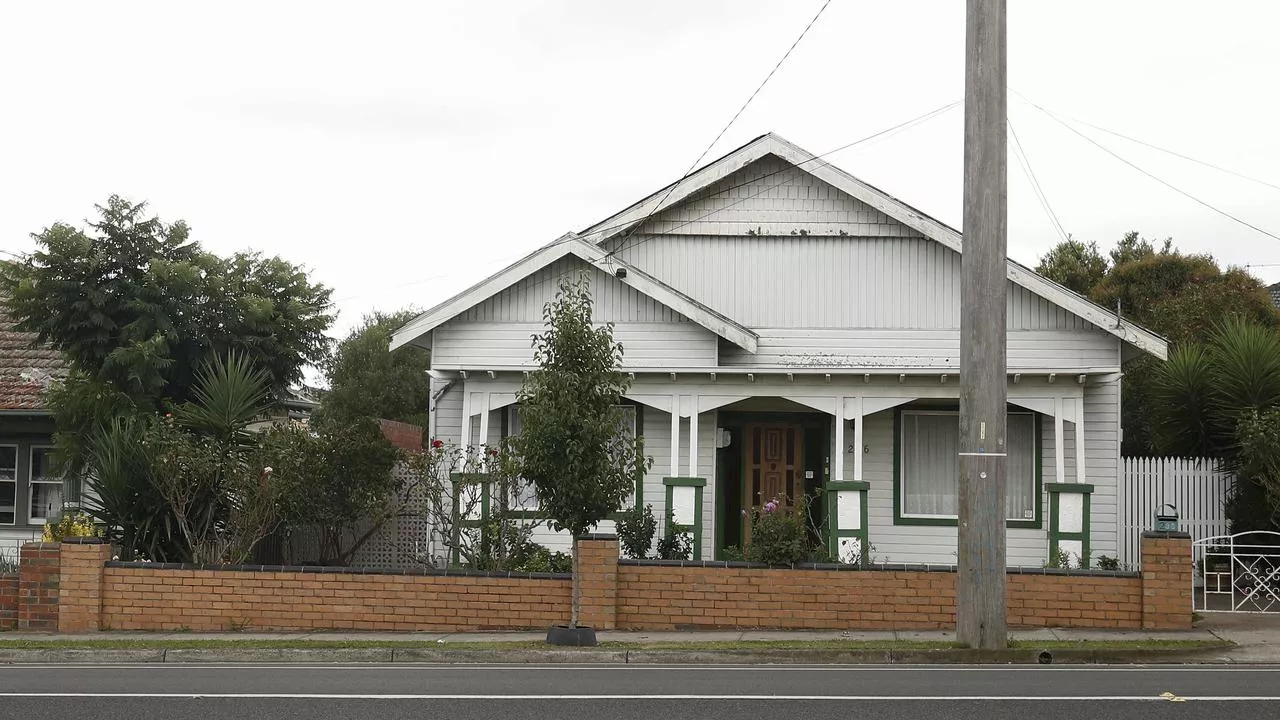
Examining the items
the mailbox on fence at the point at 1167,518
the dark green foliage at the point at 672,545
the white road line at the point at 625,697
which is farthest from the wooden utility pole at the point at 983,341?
the mailbox on fence at the point at 1167,518

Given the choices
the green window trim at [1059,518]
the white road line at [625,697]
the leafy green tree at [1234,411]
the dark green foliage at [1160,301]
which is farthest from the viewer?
the dark green foliage at [1160,301]

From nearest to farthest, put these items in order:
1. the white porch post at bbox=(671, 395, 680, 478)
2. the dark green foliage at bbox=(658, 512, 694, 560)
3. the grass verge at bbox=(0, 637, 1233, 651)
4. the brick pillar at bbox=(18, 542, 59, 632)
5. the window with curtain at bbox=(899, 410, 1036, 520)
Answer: the grass verge at bbox=(0, 637, 1233, 651) < the brick pillar at bbox=(18, 542, 59, 632) < the dark green foliage at bbox=(658, 512, 694, 560) < the white porch post at bbox=(671, 395, 680, 478) < the window with curtain at bbox=(899, 410, 1036, 520)

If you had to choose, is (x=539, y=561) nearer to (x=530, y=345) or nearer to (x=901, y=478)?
(x=530, y=345)

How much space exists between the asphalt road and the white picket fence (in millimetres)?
6932

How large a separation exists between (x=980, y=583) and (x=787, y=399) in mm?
6435

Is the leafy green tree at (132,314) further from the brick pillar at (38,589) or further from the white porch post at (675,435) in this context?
the white porch post at (675,435)

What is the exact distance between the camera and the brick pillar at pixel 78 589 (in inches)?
591

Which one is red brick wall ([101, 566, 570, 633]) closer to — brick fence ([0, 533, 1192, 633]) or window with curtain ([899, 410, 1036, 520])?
brick fence ([0, 533, 1192, 633])

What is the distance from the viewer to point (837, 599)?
1464cm

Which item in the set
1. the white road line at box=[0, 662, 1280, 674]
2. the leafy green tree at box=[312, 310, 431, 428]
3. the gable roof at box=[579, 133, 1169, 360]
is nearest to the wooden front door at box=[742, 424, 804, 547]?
the gable roof at box=[579, 133, 1169, 360]

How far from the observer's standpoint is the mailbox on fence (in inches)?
706

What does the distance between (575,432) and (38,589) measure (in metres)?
6.25

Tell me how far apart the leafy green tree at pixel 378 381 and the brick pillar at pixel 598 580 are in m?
34.3

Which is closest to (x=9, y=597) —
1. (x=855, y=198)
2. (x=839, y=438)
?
(x=839, y=438)
